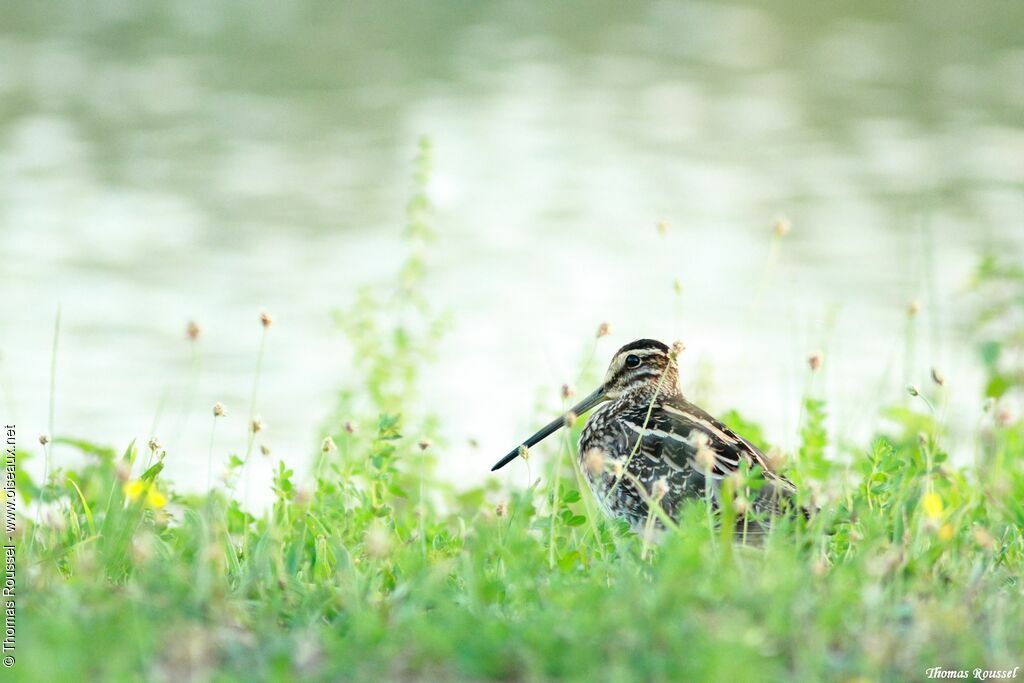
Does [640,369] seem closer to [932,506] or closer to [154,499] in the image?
[932,506]

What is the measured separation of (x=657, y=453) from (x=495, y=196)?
11090mm

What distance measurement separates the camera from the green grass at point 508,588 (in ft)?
11.8

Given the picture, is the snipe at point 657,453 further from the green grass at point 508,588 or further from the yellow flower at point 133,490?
the yellow flower at point 133,490

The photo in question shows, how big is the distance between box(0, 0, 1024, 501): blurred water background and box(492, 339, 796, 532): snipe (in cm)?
103

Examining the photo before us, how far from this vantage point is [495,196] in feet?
54.2

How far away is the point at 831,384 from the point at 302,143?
28.8ft

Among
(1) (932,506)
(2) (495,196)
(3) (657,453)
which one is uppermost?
(2) (495,196)

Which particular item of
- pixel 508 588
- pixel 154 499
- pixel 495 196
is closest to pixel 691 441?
pixel 508 588

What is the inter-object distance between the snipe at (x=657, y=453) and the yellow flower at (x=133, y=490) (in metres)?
1.36

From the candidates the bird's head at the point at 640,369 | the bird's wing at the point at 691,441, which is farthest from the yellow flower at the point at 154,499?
the bird's head at the point at 640,369

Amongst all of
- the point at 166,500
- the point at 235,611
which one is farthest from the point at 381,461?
the point at 235,611

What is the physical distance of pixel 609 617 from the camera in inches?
145

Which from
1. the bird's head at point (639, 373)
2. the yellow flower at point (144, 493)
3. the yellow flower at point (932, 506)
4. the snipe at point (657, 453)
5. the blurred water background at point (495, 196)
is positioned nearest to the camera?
the yellow flower at point (144, 493)

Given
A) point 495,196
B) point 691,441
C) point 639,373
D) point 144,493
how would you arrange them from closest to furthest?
point 144,493 → point 691,441 → point 639,373 → point 495,196
